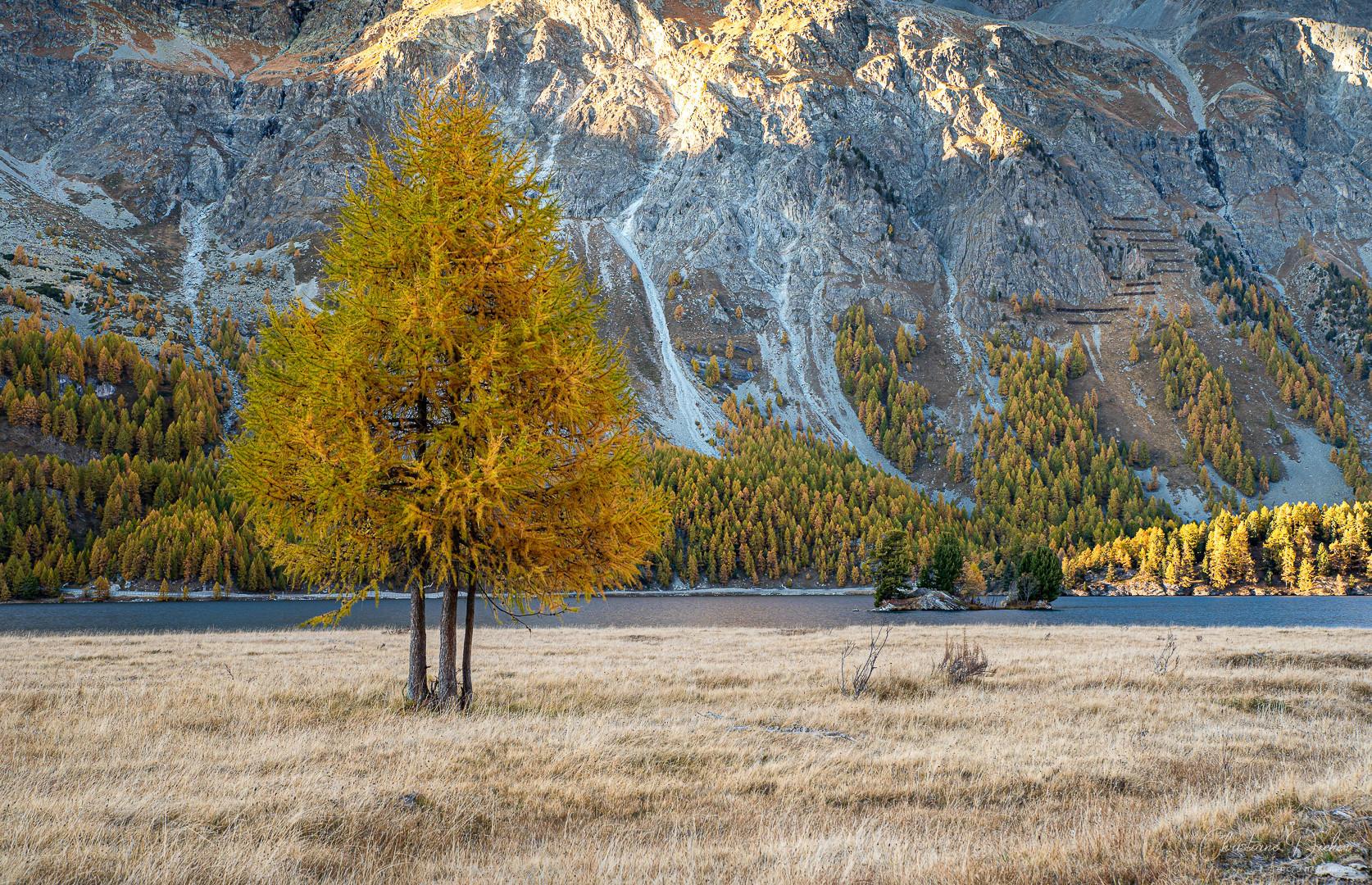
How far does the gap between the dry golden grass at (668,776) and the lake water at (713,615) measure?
35086 millimetres

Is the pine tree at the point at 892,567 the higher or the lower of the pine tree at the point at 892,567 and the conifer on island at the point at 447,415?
the lower

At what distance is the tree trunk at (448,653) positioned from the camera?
47.7ft

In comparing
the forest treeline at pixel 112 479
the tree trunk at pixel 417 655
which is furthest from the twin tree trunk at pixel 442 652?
the forest treeline at pixel 112 479

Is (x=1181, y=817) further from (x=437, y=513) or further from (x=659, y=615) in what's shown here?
(x=659, y=615)

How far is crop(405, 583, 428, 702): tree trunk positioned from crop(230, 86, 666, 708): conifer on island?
5cm

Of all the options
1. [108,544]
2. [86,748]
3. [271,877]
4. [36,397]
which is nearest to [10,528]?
[108,544]

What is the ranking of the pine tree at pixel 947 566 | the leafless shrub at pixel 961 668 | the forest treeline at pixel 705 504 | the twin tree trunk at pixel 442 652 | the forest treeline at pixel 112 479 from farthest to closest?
the forest treeline at pixel 705 504 → the forest treeline at pixel 112 479 → the pine tree at pixel 947 566 → the leafless shrub at pixel 961 668 → the twin tree trunk at pixel 442 652

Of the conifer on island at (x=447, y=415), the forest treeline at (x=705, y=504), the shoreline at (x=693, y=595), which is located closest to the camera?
the conifer on island at (x=447, y=415)

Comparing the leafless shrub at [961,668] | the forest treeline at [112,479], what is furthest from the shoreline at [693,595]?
the leafless shrub at [961,668]

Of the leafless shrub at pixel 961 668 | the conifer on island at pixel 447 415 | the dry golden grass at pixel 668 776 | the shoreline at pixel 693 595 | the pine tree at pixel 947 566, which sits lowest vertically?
the shoreline at pixel 693 595

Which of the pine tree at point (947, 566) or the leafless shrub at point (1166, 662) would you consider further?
the pine tree at point (947, 566)

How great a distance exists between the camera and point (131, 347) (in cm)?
14500

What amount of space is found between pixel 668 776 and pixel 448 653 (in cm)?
719

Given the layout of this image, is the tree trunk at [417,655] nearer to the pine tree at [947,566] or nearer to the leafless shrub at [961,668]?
the leafless shrub at [961,668]
